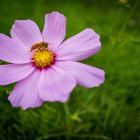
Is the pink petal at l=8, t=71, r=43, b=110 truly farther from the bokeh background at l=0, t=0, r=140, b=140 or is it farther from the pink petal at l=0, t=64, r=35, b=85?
the bokeh background at l=0, t=0, r=140, b=140

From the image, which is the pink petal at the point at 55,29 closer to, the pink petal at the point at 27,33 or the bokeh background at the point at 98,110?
the pink petal at the point at 27,33

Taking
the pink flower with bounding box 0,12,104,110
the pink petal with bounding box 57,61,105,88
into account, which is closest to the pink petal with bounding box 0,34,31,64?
the pink flower with bounding box 0,12,104,110

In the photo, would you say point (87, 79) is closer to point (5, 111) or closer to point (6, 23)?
point (5, 111)

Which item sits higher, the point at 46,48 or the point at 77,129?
the point at 46,48

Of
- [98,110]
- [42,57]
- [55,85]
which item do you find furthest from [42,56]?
A: [98,110]

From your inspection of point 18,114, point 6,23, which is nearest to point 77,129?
point 18,114

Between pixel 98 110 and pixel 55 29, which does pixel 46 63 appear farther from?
pixel 98 110

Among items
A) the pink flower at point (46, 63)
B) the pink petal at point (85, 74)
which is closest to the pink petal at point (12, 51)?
the pink flower at point (46, 63)
